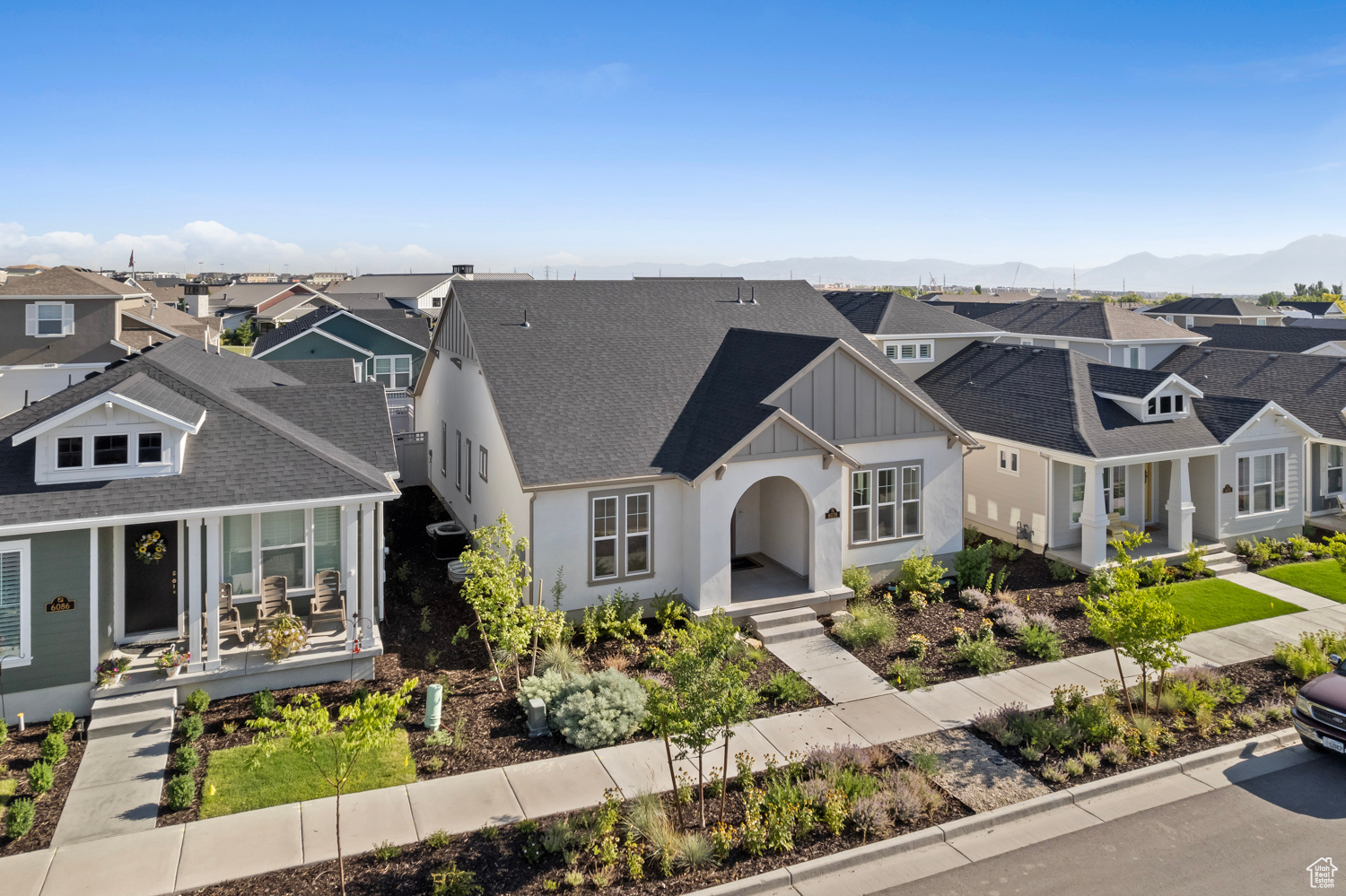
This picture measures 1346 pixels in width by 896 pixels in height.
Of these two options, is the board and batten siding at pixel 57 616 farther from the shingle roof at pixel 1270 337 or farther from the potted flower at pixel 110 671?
the shingle roof at pixel 1270 337

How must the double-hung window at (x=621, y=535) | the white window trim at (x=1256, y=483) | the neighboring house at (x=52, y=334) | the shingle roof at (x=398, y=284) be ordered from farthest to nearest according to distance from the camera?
the shingle roof at (x=398, y=284)
the neighboring house at (x=52, y=334)
the white window trim at (x=1256, y=483)
the double-hung window at (x=621, y=535)

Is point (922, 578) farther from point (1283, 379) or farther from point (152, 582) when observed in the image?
point (1283, 379)

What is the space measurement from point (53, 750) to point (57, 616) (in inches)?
83.1

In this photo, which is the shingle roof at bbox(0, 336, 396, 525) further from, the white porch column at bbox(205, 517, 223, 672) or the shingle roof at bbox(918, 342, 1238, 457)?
the shingle roof at bbox(918, 342, 1238, 457)

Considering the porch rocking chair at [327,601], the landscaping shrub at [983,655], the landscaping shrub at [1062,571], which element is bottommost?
the landscaping shrub at [983,655]

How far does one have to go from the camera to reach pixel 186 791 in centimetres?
1082

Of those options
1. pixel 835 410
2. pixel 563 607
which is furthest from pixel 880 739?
pixel 835 410

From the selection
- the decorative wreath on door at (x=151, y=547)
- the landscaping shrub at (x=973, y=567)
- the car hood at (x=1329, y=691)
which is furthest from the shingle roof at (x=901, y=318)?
the decorative wreath on door at (x=151, y=547)

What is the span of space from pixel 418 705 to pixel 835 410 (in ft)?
34.5

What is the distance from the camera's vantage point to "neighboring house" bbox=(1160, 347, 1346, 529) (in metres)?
24.6

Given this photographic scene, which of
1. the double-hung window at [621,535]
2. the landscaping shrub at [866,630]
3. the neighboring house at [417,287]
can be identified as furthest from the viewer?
the neighboring house at [417,287]

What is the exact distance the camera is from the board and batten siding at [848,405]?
60.3 feet

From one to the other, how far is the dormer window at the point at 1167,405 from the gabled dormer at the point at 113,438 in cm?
2200

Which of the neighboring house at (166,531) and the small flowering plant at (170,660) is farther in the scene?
the small flowering plant at (170,660)
